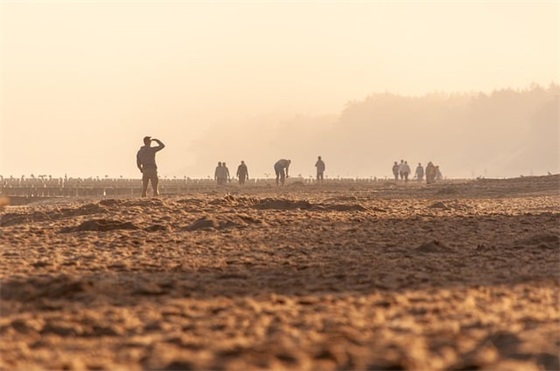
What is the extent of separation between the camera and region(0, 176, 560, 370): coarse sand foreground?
496 centimetres

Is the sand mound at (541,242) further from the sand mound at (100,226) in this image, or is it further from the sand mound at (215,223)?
the sand mound at (100,226)

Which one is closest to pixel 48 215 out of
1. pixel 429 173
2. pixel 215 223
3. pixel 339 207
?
pixel 215 223

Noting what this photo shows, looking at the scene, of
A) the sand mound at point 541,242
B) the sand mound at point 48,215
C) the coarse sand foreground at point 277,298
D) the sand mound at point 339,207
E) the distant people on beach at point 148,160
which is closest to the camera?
the coarse sand foreground at point 277,298

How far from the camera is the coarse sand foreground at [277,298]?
496 centimetres

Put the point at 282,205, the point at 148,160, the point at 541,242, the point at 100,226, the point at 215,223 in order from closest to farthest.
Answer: the point at 541,242 → the point at 100,226 → the point at 215,223 → the point at 282,205 → the point at 148,160

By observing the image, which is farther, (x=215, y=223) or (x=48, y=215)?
(x=48, y=215)

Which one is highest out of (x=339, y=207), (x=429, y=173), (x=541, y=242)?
(x=429, y=173)

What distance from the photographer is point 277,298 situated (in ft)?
23.1

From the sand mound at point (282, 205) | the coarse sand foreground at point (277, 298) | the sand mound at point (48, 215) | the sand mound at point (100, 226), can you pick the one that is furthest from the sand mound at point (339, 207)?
the sand mound at point (100, 226)

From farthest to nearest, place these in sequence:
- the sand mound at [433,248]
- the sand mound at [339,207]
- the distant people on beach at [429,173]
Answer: the distant people on beach at [429,173], the sand mound at [339,207], the sand mound at [433,248]

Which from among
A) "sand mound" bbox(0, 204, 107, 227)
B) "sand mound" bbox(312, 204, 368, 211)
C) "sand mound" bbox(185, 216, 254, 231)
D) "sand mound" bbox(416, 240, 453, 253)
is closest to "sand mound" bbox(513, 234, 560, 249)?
"sand mound" bbox(416, 240, 453, 253)

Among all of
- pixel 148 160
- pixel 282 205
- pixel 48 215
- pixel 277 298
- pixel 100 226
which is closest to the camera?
pixel 277 298

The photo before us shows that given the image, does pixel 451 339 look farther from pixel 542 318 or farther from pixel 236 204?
pixel 236 204

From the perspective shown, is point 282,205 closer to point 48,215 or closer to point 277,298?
point 48,215
